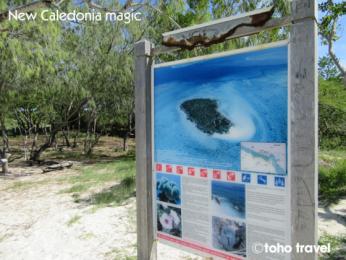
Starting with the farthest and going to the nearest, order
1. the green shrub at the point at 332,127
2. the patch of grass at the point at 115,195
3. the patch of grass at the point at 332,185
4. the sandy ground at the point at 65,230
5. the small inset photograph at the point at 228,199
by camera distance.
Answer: the green shrub at the point at 332,127, the patch of grass at the point at 115,195, the patch of grass at the point at 332,185, the sandy ground at the point at 65,230, the small inset photograph at the point at 228,199

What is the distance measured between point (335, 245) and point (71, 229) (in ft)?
10.7

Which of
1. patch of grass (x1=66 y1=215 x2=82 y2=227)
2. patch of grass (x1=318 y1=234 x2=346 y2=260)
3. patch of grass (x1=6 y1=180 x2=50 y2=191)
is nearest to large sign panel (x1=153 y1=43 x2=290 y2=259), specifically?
patch of grass (x1=318 y1=234 x2=346 y2=260)

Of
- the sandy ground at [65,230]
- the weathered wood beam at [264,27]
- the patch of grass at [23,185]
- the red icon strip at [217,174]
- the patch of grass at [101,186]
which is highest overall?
the weathered wood beam at [264,27]

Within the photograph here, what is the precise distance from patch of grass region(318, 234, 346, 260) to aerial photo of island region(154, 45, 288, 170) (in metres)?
2.09

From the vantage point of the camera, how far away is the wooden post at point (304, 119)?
59.2 inches

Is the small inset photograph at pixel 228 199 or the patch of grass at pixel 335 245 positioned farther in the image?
the patch of grass at pixel 335 245

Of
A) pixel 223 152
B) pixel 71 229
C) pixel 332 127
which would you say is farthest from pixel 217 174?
pixel 332 127

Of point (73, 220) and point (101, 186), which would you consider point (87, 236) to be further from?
point (101, 186)

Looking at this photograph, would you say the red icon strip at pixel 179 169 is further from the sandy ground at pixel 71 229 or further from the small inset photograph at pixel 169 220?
the sandy ground at pixel 71 229

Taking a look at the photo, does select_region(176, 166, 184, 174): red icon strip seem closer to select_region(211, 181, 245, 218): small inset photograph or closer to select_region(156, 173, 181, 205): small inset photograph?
select_region(156, 173, 181, 205): small inset photograph

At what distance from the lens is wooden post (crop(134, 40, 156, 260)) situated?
7.10 feet

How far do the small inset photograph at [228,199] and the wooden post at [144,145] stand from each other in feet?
1.77

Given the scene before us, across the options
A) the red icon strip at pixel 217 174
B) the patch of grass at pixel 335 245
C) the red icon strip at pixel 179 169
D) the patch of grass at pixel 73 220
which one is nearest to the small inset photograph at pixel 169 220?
the red icon strip at pixel 179 169

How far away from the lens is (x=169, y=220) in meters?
2.09
